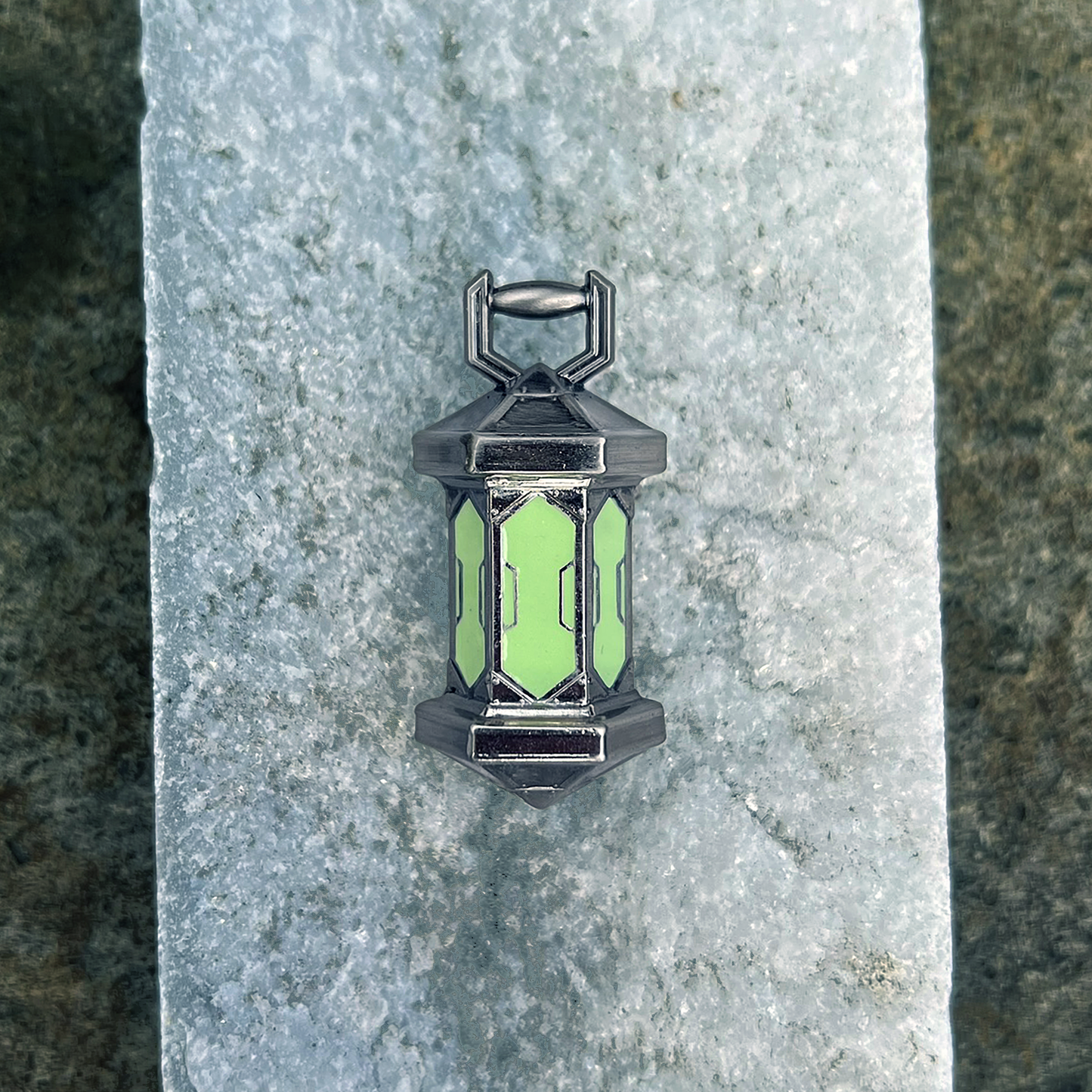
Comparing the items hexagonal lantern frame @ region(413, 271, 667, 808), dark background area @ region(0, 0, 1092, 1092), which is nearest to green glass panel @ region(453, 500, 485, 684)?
hexagonal lantern frame @ region(413, 271, 667, 808)

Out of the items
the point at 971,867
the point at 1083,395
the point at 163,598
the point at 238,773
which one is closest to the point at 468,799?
the point at 238,773

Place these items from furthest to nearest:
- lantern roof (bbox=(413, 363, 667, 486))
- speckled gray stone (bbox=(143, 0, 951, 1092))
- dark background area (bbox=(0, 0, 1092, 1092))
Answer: dark background area (bbox=(0, 0, 1092, 1092)) < speckled gray stone (bbox=(143, 0, 951, 1092)) < lantern roof (bbox=(413, 363, 667, 486))

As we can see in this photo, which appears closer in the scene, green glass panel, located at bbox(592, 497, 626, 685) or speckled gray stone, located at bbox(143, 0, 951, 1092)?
green glass panel, located at bbox(592, 497, 626, 685)

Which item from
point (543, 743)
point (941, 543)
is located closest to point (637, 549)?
point (543, 743)

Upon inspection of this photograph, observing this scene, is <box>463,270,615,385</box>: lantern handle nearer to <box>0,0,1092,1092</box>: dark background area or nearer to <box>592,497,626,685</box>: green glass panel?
<box>592,497,626,685</box>: green glass panel

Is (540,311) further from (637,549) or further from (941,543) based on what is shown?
(941,543)

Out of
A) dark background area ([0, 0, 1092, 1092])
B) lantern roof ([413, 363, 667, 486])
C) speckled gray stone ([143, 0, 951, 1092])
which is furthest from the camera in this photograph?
dark background area ([0, 0, 1092, 1092])

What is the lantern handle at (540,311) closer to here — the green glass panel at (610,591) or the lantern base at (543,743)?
the green glass panel at (610,591)
